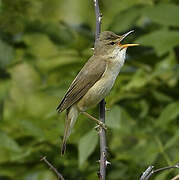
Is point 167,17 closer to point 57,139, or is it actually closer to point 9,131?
point 57,139

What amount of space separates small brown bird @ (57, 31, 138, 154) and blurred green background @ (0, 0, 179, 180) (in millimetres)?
236

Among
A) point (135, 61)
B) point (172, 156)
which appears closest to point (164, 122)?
point (172, 156)

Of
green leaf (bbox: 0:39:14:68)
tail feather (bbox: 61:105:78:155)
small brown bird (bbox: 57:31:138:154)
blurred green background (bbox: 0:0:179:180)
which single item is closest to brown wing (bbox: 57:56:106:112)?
small brown bird (bbox: 57:31:138:154)

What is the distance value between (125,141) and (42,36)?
143cm

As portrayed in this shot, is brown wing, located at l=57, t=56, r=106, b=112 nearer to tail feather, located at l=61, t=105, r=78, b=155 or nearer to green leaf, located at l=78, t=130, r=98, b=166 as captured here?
tail feather, located at l=61, t=105, r=78, b=155

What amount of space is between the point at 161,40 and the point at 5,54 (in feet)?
5.18

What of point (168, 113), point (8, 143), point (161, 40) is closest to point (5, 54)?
point (8, 143)

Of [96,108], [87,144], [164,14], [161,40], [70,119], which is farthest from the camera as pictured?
[96,108]

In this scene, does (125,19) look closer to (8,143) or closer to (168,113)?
(168,113)

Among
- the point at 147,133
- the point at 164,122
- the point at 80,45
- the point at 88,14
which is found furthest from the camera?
the point at 88,14

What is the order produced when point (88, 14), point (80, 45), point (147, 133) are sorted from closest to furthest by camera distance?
1. point (147, 133)
2. point (80, 45)
3. point (88, 14)

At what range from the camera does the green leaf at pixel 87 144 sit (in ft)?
14.5

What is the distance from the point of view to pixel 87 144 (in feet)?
14.7

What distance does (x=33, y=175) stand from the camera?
496 centimetres
